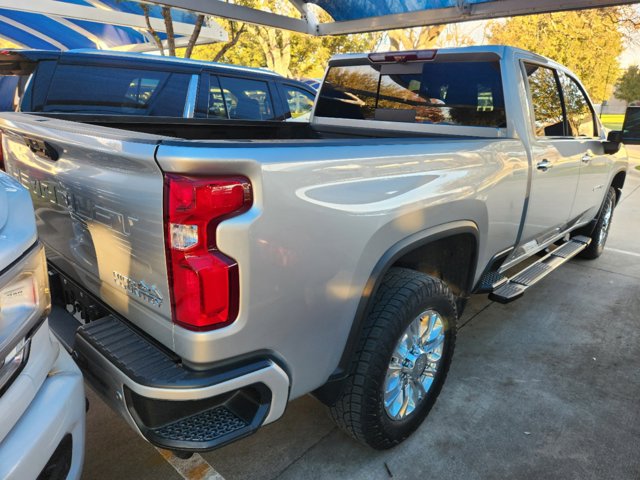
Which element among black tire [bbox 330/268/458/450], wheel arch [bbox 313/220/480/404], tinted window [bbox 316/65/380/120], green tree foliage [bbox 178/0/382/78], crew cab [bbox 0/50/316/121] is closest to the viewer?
wheel arch [bbox 313/220/480/404]

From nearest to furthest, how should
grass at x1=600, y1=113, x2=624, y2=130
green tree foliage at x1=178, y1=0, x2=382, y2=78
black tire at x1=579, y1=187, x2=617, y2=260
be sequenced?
1. black tire at x1=579, y1=187, x2=617, y2=260
2. green tree foliage at x1=178, y1=0, x2=382, y2=78
3. grass at x1=600, y1=113, x2=624, y2=130

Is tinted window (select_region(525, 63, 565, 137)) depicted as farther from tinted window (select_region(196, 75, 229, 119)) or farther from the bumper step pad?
tinted window (select_region(196, 75, 229, 119))

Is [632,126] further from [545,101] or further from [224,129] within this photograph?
[224,129]

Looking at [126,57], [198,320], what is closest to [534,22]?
[126,57]

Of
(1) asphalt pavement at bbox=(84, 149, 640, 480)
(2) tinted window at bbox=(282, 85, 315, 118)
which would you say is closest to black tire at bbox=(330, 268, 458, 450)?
(1) asphalt pavement at bbox=(84, 149, 640, 480)

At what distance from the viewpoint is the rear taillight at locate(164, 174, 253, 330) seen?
146 centimetres

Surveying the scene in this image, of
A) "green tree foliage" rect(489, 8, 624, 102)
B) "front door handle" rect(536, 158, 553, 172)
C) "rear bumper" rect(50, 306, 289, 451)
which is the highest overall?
"green tree foliage" rect(489, 8, 624, 102)

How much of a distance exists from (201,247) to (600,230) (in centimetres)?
507

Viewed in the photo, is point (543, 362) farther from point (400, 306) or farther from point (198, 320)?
point (198, 320)

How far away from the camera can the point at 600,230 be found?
17.2ft

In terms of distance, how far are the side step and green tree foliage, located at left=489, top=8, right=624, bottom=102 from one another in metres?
19.0

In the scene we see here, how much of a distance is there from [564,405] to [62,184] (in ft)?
9.45

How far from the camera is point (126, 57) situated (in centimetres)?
557

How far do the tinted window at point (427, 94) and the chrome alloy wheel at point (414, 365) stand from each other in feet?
4.68
